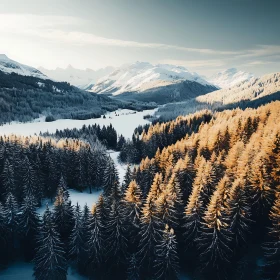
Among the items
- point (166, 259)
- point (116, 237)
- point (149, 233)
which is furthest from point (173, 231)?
point (116, 237)

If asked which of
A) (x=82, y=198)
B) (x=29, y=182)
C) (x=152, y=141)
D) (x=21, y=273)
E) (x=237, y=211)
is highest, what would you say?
(x=237, y=211)

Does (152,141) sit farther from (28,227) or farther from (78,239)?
(78,239)

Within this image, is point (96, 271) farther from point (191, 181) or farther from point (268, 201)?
point (268, 201)

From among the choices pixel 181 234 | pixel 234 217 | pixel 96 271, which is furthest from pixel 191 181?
pixel 96 271

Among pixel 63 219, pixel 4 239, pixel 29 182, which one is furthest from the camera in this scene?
pixel 29 182

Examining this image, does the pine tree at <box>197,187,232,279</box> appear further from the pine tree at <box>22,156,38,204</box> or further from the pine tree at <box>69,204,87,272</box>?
the pine tree at <box>22,156,38,204</box>

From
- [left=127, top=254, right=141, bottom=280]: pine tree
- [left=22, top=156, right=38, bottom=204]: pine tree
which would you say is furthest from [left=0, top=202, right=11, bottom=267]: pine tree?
[left=127, top=254, right=141, bottom=280]: pine tree
